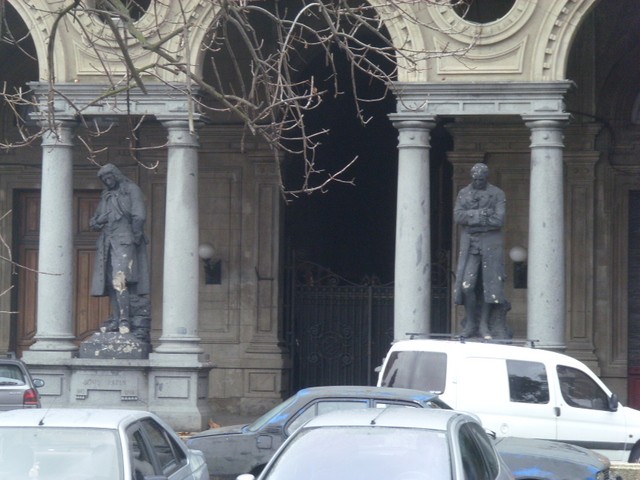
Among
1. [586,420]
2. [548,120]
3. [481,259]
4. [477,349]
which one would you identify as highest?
[548,120]

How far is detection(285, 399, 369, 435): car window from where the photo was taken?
12.9 m

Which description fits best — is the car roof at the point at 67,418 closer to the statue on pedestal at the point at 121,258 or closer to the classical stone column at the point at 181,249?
the classical stone column at the point at 181,249

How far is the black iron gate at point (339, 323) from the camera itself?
2475cm

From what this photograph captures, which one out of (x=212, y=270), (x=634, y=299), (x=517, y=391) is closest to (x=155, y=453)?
(x=517, y=391)

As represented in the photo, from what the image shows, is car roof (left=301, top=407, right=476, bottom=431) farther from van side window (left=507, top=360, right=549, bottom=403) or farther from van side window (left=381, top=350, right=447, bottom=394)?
van side window (left=507, top=360, right=549, bottom=403)

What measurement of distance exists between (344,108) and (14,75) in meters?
6.24

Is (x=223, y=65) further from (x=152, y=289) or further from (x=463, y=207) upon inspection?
(x=463, y=207)

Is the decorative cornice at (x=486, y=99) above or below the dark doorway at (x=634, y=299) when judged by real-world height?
above

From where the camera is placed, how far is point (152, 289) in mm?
25469

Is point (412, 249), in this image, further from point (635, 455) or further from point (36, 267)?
point (36, 267)

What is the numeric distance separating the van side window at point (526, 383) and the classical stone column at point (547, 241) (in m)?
3.38

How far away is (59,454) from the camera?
940cm

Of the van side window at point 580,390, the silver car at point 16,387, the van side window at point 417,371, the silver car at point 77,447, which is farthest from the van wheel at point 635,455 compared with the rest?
the silver car at point 16,387

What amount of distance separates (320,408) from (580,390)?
4592 mm
